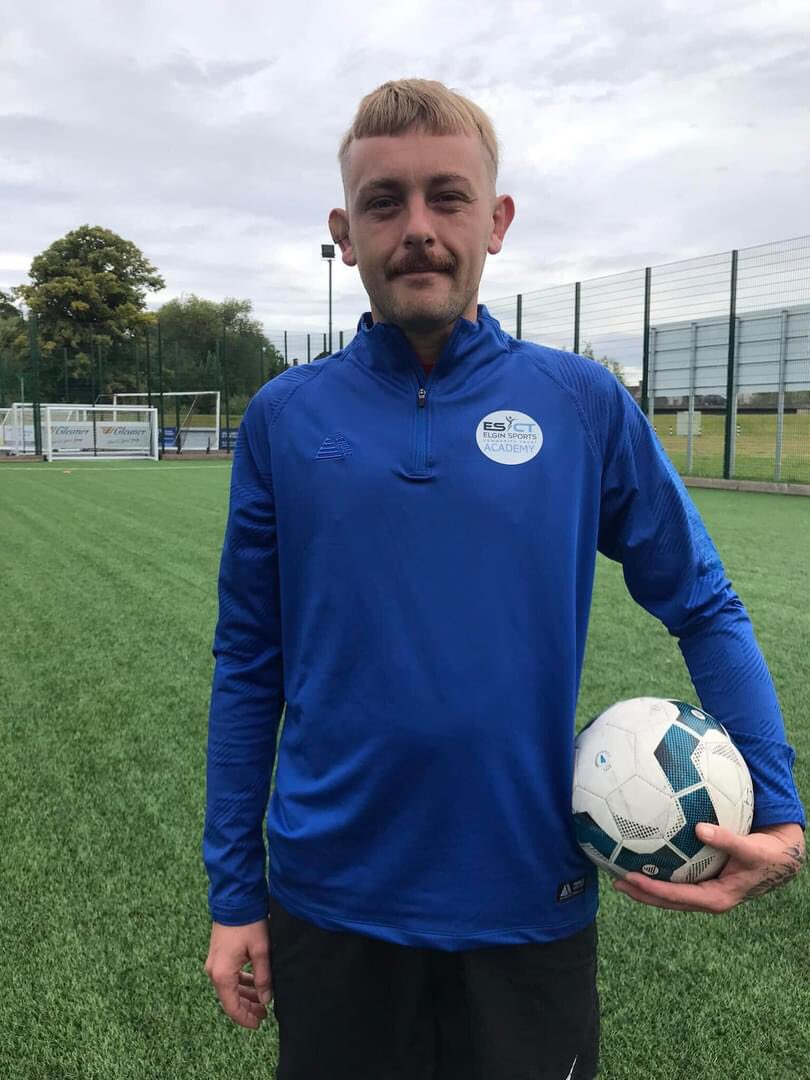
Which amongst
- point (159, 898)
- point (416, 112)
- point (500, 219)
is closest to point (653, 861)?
Result: point (500, 219)

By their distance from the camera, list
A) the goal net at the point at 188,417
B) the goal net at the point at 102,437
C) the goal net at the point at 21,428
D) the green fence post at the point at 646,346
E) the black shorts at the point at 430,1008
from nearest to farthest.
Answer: the black shorts at the point at 430,1008, the green fence post at the point at 646,346, the goal net at the point at 21,428, the goal net at the point at 102,437, the goal net at the point at 188,417

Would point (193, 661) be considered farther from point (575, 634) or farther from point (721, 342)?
point (721, 342)

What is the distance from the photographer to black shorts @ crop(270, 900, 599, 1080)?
1250mm

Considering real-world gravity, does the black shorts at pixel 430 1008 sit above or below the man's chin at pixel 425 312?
below

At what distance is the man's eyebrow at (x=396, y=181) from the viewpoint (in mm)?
1305

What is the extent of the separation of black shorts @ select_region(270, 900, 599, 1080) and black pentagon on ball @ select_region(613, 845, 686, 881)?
13 centimetres

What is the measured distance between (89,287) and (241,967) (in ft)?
152

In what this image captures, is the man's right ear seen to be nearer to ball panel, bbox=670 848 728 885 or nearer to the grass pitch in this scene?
ball panel, bbox=670 848 728 885

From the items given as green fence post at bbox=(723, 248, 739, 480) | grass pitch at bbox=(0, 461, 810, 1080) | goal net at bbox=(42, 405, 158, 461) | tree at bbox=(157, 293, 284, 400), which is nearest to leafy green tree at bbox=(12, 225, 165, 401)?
tree at bbox=(157, 293, 284, 400)

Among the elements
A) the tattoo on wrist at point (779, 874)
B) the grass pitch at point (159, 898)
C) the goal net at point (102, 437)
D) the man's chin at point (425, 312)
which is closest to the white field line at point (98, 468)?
the goal net at point (102, 437)

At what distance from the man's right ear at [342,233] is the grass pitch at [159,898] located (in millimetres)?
1825

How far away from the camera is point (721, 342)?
16.2 metres

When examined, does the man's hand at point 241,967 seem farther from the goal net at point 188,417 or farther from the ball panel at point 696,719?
the goal net at point 188,417

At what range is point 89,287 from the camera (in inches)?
1695
